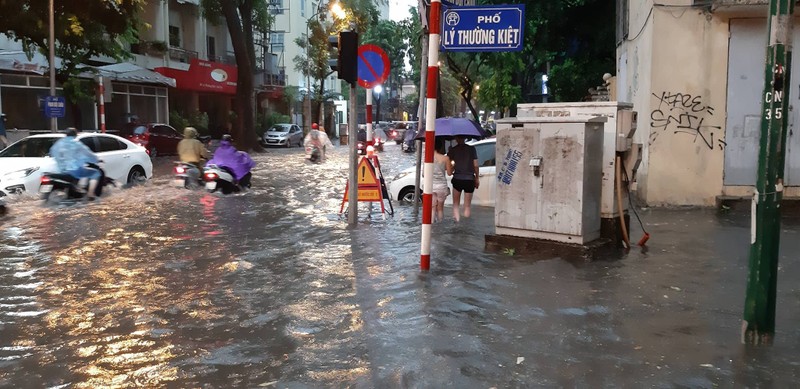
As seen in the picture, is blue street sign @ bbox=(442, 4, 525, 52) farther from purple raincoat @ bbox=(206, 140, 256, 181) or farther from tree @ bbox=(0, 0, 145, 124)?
tree @ bbox=(0, 0, 145, 124)

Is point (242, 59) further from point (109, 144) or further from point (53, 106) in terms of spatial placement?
point (109, 144)

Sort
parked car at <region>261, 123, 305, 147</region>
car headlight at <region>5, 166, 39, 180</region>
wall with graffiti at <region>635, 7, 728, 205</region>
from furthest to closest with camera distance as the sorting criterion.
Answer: parked car at <region>261, 123, 305, 147</region> < car headlight at <region>5, 166, 39, 180</region> < wall with graffiti at <region>635, 7, 728, 205</region>

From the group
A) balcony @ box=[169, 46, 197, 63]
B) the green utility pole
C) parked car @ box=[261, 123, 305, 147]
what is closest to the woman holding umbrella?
the green utility pole

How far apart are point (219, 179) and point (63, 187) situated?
3051 mm

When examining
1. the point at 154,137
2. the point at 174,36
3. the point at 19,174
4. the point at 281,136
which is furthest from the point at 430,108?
the point at 174,36

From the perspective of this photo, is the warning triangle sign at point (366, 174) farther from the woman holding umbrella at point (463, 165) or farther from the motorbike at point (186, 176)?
the motorbike at point (186, 176)

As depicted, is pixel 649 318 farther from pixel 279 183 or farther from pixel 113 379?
pixel 279 183

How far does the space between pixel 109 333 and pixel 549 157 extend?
474 cm

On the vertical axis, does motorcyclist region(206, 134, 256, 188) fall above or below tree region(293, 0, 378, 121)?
below

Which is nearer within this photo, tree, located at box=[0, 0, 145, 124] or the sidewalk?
the sidewalk

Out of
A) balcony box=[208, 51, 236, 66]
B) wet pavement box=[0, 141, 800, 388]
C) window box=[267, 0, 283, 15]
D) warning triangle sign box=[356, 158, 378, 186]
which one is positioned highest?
window box=[267, 0, 283, 15]

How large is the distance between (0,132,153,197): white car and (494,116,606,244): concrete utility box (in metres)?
9.12

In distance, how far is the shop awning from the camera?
2791 cm

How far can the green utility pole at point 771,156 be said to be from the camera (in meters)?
4.37
